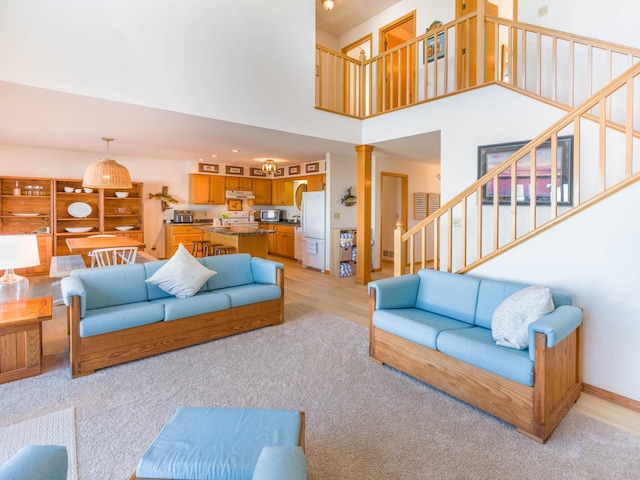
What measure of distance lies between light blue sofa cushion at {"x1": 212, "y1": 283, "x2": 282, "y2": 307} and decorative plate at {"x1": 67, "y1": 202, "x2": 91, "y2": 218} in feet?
16.3

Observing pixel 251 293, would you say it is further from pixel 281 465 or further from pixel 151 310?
pixel 281 465

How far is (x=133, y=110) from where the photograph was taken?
3.78m

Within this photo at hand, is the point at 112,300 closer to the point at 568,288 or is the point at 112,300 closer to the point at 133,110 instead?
the point at 133,110

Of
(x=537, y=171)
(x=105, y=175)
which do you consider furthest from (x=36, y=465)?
(x=105, y=175)

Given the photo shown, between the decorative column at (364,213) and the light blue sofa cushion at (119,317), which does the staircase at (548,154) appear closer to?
the decorative column at (364,213)

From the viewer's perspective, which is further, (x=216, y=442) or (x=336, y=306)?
(x=336, y=306)

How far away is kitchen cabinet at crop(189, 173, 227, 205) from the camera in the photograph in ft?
26.7

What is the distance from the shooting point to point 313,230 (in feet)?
23.8

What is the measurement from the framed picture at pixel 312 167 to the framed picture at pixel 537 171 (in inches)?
164

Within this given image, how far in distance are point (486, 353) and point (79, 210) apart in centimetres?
769

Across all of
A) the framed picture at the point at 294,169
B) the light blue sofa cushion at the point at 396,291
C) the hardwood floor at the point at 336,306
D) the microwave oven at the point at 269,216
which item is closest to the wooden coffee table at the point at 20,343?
the hardwood floor at the point at 336,306

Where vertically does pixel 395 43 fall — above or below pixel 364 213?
above

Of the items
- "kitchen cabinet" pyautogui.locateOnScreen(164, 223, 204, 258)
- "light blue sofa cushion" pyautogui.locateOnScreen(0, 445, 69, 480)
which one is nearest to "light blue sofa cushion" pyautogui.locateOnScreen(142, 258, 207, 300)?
"light blue sofa cushion" pyautogui.locateOnScreen(0, 445, 69, 480)

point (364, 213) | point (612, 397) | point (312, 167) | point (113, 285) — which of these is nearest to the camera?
point (612, 397)
